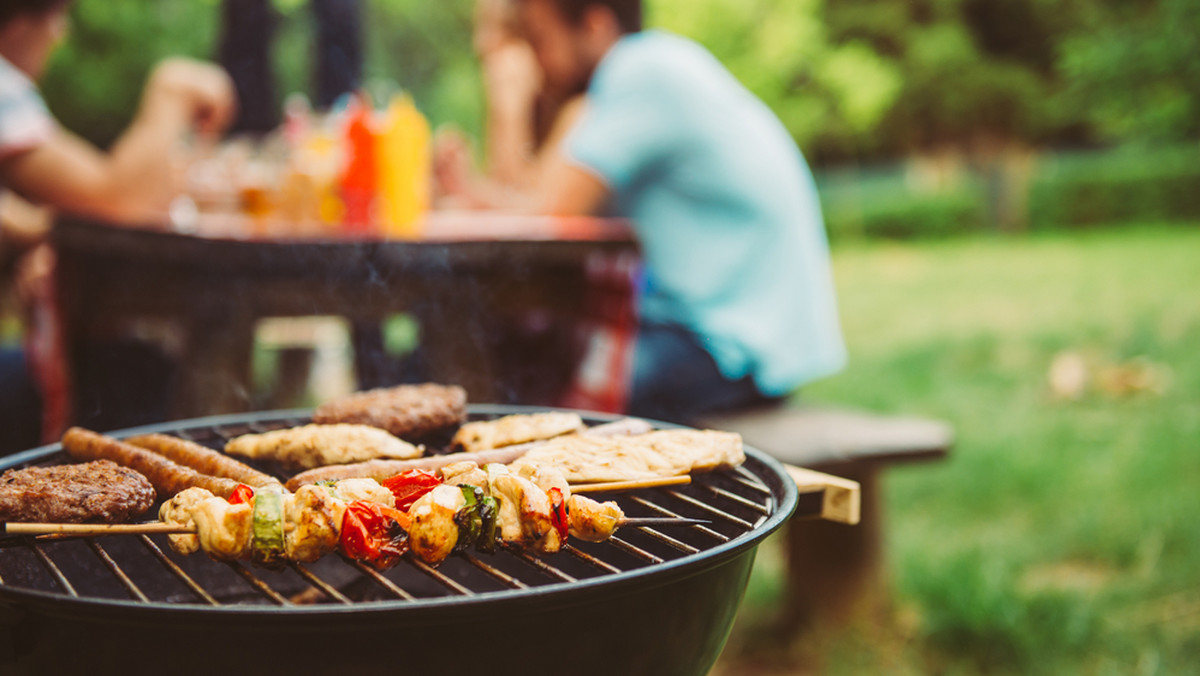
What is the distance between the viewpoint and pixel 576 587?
1.15m

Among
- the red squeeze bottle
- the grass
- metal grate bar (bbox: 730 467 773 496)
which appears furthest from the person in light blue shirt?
metal grate bar (bbox: 730 467 773 496)

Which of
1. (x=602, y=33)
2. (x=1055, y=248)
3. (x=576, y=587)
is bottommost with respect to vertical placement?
(x=1055, y=248)

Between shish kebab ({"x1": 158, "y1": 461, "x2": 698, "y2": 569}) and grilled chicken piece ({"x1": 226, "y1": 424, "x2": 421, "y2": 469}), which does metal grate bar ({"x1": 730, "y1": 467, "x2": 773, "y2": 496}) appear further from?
grilled chicken piece ({"x1": 226, "y1": 424, "x2": 421, "y2": 469})

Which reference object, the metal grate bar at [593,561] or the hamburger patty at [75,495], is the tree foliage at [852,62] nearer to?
the metal grate bar at [593,561]

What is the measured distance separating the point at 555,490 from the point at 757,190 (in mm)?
2433

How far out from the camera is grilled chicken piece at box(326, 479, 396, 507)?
4.66ft

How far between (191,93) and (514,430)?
10.1ft

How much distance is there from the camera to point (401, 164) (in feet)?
11.7

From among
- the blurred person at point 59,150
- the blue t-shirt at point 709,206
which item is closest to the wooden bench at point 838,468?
the blue t-shirt at point 709,206

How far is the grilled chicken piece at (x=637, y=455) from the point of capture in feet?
5.19

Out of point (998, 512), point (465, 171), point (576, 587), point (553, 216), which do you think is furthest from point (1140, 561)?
point (465, 171)

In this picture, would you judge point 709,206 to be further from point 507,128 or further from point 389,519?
point 507,128

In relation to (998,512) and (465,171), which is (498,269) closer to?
(465,171)

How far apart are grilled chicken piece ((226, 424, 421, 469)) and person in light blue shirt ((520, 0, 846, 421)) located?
180cm
